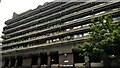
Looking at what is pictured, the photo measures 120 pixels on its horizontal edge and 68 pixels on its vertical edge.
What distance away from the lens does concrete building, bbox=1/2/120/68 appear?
28.3 metres

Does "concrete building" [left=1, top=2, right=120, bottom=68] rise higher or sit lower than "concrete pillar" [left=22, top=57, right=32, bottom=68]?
higher

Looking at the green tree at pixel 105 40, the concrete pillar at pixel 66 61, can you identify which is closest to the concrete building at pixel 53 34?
the concrete pillar at pixel 66 61

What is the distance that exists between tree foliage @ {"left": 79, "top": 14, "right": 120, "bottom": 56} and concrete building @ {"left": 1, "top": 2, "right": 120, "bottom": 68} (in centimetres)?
178

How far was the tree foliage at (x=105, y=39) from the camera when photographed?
19.5m

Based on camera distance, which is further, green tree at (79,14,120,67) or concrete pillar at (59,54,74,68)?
concrete pillar at (59,54,74,68)

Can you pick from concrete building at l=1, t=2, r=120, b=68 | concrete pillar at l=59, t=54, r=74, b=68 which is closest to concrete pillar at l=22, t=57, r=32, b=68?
concrete building at l=1, t=2, r=120, b=68

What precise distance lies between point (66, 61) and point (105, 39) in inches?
420

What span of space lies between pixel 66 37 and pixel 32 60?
34.4 ft

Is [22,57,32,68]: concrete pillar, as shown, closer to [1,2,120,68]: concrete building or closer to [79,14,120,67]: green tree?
[1,2,120,68]: concrete building

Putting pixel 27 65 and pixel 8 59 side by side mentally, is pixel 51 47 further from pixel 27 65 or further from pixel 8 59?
pixel 8 59

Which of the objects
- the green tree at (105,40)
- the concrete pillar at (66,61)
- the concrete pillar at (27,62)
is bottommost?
the concrete pillar at (27,62)

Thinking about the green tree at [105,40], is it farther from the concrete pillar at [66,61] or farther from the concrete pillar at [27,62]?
the concrete pillar at [27,62]

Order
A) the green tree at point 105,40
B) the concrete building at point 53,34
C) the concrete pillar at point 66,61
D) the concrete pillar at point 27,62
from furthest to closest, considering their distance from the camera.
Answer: the concrete pillar at point 27,62 → the concrete building at point 53,34 → the concrete pillar at point 66,61 → the green tree at point 105,40

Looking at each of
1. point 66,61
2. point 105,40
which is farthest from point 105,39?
point 66,61
